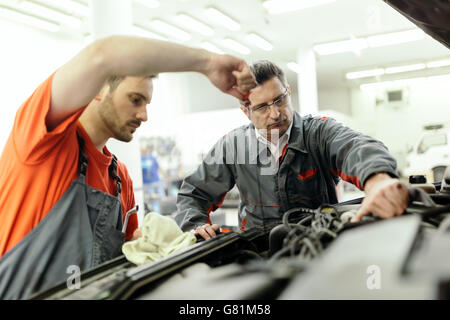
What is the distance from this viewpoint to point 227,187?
1533 mm

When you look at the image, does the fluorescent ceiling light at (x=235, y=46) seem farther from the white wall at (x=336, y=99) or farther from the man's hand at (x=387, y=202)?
the man's hand at (x=387, y=202)

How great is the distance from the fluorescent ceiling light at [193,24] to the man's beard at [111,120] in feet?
13.6

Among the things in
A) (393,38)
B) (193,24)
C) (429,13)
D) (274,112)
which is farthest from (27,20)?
(393,38)

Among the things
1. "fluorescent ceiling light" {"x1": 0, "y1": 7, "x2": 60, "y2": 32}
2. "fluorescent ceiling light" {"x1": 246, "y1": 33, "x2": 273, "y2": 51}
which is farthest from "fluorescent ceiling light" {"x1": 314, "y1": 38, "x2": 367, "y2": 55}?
"fluorescent ceiling light" {"x1": 0, "y1": 7, "x2": 60, "y2": 32}

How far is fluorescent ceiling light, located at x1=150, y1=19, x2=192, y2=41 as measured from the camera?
4.99 meters

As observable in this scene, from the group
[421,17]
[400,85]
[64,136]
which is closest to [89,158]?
[64,136]

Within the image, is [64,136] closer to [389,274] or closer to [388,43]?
[389,274]

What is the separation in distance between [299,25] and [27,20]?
381 centimetres

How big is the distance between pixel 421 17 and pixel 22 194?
103cm

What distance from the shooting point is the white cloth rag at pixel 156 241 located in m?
0.71

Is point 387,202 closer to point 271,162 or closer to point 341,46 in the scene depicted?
point 271,162

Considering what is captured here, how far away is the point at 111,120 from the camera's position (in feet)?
3.09

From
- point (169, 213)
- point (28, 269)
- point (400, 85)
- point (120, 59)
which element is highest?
point (400, 85)

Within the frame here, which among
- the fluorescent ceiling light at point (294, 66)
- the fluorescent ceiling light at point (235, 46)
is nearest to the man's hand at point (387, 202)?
the fluorescent ceiling light at point (235, 46)
